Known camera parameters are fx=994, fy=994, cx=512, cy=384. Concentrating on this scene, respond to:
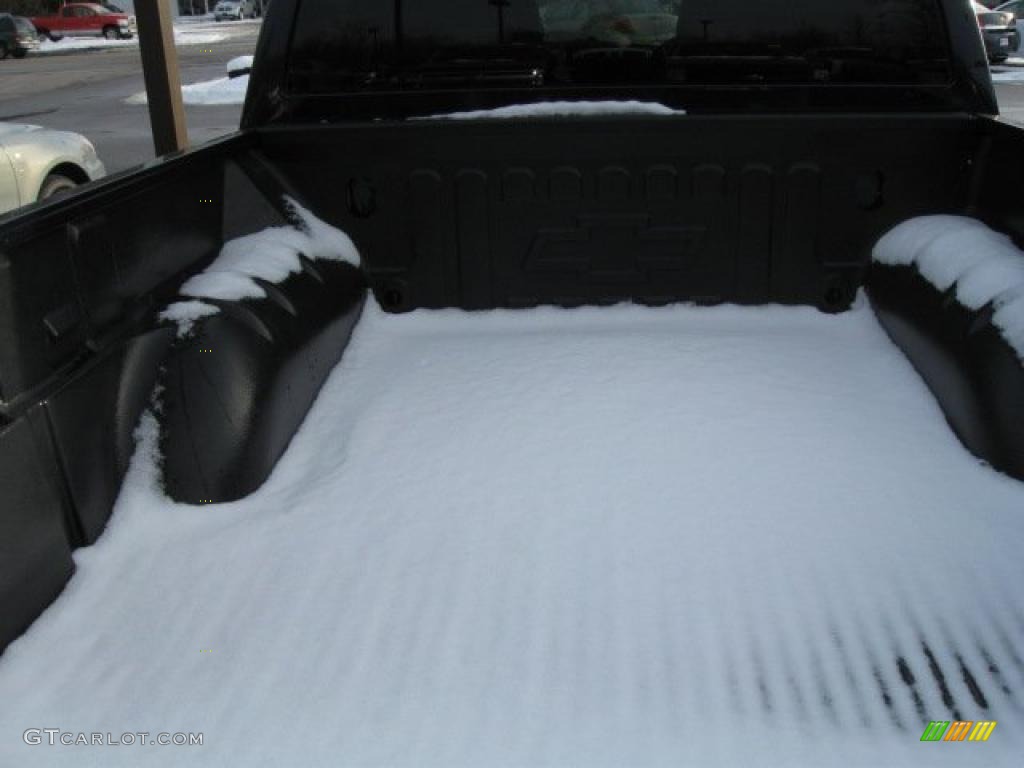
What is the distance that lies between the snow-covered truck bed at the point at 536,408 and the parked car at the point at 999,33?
62.1 feet

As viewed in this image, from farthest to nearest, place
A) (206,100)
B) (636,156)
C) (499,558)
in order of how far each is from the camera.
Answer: (206,100) → (636,156) → (499,558)

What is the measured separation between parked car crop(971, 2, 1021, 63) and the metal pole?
18094mm

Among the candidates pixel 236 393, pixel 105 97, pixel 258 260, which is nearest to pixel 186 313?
pixel 236 393

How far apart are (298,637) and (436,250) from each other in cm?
155

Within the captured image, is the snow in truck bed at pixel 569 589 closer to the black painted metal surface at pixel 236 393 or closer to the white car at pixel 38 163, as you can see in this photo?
the black painted metal surface at pixel 236 393

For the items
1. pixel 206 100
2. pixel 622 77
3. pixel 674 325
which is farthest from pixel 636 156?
pixel 206 100

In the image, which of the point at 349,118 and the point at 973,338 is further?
the point at 349,118

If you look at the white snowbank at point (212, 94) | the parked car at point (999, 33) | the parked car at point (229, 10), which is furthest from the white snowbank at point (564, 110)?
the parked car at point (229, 10)

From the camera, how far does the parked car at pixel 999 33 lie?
1950cm

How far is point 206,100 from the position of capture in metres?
17.2

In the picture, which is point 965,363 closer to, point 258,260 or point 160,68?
point 258,260

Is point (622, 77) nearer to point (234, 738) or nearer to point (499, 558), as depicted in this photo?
point (499, 558)

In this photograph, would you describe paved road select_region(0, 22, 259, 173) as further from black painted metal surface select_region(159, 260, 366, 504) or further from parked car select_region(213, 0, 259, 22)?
parked car select_region(213, 0, 259, 22)

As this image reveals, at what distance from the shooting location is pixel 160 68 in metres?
5.35
